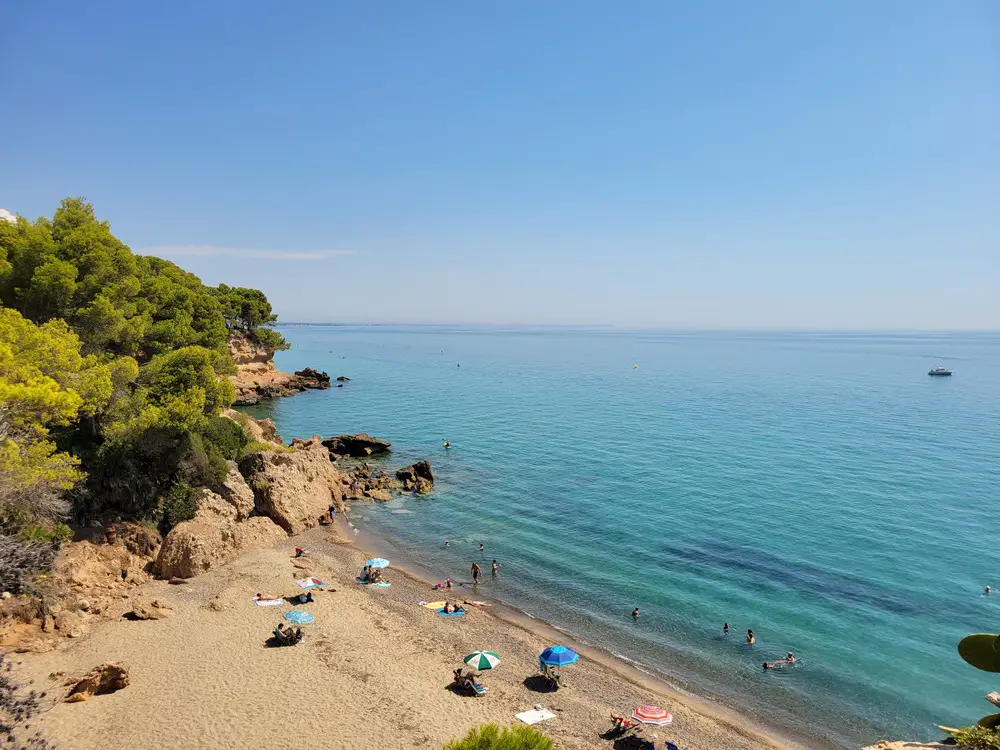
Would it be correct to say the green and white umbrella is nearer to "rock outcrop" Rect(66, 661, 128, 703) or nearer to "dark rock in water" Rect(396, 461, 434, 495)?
"rock outcrop" Rect(66, 661, 128, 703)

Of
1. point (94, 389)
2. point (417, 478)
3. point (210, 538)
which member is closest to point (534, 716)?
point (210, 538)

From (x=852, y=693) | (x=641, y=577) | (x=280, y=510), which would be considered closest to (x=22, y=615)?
(x=280, y=510)

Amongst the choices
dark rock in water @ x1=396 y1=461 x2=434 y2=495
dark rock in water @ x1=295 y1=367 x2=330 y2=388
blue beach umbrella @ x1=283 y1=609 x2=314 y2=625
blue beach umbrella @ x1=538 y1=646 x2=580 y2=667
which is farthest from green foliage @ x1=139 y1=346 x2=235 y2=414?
dark rock in water @ x1=295 y1=367 x2=330 y2=388

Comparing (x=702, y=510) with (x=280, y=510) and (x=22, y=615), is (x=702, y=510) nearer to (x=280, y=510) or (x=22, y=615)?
(x=280, y=510)

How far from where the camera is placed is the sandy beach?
16.2m

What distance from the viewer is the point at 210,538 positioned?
27.4 metres

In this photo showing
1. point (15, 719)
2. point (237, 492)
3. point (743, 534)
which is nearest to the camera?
point (15, 719)

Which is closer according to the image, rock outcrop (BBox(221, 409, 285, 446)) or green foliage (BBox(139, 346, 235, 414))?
green foliage (BBox(139, 346, 235, 414))

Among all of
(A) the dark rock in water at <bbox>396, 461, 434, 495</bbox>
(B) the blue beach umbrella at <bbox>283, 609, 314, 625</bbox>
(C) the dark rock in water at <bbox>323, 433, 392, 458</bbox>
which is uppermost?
(C) the dark rock in water at <bbox>323, 433, 392, 458</bbox>

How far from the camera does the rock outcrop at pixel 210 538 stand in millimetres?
25609

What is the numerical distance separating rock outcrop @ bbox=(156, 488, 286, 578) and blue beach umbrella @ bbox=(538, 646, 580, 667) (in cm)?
1740

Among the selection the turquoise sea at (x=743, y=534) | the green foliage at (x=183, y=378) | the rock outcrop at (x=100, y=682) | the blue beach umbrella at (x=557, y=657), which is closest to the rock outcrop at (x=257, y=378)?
the turquoise sea at (x=743, y=534)

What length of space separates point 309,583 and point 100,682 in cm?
989

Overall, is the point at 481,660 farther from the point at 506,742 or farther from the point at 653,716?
the point at 506,742
